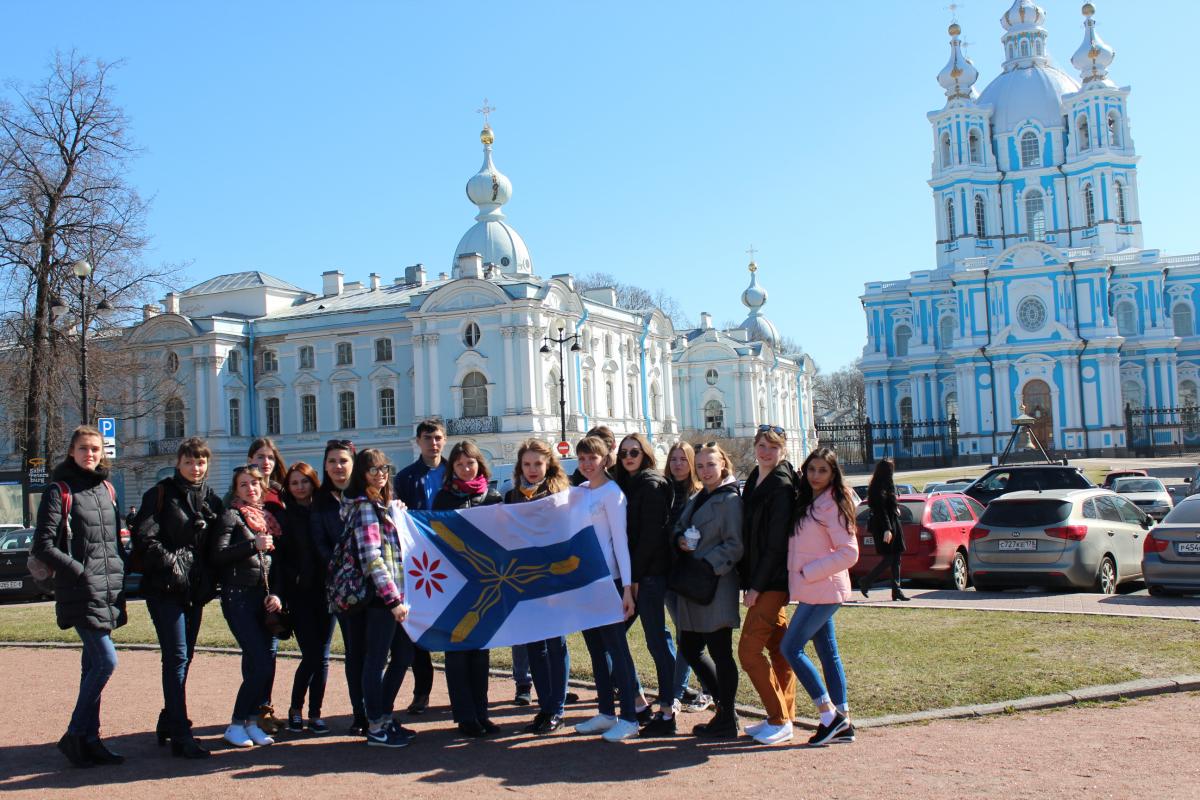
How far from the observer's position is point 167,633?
26.2 ft

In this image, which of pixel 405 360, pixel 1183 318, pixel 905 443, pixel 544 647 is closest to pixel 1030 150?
pixel 1183 318

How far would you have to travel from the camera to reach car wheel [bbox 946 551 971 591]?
1688 centimetres

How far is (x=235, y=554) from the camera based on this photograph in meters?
8.15

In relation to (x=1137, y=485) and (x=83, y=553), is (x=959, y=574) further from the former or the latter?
(x=1137, y=485)

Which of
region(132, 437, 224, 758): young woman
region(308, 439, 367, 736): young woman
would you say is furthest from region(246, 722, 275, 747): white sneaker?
region(308, 439, 367, 736): young woman

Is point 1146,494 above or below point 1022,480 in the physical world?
below

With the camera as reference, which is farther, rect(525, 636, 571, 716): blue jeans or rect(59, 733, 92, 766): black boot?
rect(525, 636, 571, 716): blue jeans

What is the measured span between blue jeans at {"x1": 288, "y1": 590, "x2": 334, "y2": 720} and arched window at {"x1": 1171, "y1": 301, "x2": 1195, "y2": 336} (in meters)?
73.1

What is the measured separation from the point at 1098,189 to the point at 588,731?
7139 cm

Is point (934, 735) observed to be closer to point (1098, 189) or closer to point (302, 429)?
point (302, 429)

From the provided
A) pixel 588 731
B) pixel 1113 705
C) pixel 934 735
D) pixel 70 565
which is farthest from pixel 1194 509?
pixel 70 565

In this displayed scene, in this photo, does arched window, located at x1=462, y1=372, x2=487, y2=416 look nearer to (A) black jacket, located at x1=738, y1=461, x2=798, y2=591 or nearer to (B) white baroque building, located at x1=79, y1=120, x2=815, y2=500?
(B) white baroque building, located at x1=79, y1=120, x2=815, y2=500

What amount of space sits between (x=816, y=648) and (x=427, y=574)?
2.79 m

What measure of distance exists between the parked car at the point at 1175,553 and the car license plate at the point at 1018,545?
4.21 feet
